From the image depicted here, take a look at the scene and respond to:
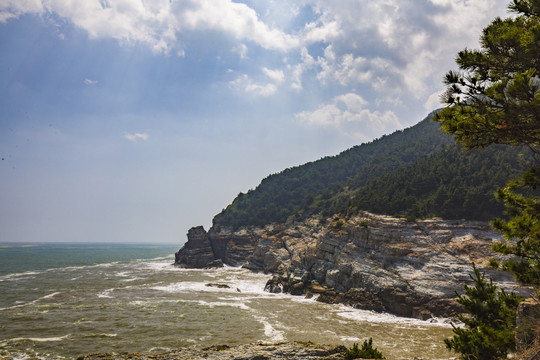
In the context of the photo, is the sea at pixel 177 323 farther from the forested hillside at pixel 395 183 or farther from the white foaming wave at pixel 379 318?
the forested hillside at pixel 395 183

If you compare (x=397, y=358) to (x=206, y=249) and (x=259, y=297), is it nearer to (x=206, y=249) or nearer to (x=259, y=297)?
(x=259, y=297)

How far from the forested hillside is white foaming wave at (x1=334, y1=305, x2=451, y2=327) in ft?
63.2

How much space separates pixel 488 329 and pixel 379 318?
2571 cm

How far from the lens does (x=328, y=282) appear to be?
48500 millimetres

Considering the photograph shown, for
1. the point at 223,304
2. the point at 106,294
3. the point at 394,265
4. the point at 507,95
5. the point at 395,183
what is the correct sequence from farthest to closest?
the point at 395,183 → the point at 106,294 → the point at 394,265 → the point at 223,304 → the point at 507,95

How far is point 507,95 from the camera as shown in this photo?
9.76 metres

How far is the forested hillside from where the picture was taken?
4812 centimetres

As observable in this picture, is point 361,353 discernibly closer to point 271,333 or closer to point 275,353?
point 275,353

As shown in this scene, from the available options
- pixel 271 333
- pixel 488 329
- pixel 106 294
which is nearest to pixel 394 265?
pixel 271 333

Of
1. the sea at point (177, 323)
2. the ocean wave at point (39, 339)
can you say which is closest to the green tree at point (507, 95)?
the sea at point (177, 323)

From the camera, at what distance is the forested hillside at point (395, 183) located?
48125mm

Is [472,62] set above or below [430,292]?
above

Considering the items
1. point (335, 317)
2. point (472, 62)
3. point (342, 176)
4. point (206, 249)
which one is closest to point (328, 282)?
point (335, 317)

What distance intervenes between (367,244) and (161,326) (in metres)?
33.6
